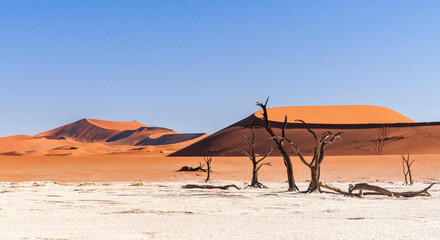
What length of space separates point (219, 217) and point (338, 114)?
74.6 metres

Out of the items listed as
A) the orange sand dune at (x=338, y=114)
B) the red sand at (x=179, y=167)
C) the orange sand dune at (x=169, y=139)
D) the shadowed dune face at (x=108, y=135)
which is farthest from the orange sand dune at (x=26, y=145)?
the red sand at (x=179, y=167)

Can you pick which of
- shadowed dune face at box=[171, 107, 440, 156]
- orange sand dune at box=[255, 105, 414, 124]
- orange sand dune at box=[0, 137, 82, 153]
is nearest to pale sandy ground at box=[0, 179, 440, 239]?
shadowed dune face at box=[171, 107, 440, 156]

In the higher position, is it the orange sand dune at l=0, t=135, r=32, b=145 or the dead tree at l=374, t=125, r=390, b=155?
the orange sand dune at l=0, t=135, r=32, b=145

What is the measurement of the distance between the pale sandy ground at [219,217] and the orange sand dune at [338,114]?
203 feet

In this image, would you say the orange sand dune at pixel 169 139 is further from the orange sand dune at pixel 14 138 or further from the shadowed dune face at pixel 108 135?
the orange sand dune at pixel 14 138

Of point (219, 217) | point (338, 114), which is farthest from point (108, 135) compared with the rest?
point (219, 217)

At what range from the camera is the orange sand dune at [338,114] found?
255 feet

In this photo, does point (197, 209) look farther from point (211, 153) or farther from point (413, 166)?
point (211, 153)

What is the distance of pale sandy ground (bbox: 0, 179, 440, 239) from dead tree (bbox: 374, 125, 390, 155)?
131ft

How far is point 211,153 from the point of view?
61188 mm

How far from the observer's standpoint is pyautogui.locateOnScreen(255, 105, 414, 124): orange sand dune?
255 feet

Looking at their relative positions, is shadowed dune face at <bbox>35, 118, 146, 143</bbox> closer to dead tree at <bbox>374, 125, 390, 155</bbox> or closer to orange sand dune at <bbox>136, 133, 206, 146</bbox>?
orange sand dune at <bbox>136, 133, 206, 146</bbox>

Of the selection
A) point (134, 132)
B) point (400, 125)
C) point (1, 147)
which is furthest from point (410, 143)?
point (134, 132)

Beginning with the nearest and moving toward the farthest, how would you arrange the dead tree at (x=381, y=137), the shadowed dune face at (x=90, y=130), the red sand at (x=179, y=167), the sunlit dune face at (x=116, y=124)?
the red sand at (x=179, y=167) < the dead tree at (x=381, y=137) < the shadowed dune face at (x=90, y=130) < the sunlit dune face at (x=116, y=124)
